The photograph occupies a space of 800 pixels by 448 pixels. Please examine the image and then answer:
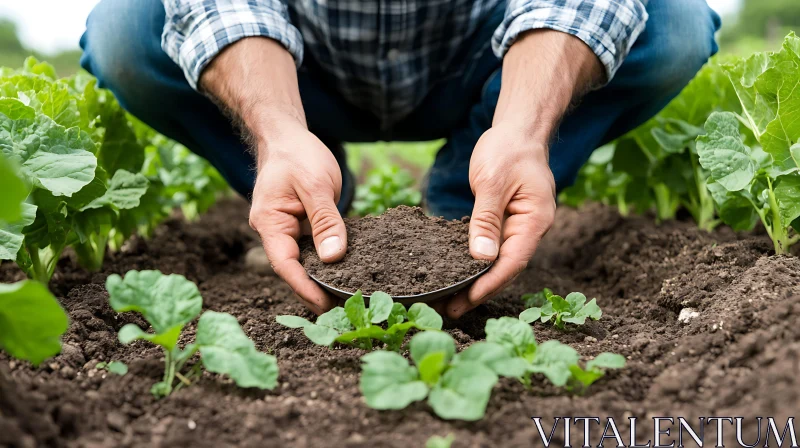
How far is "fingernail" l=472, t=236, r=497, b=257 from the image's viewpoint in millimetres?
1912

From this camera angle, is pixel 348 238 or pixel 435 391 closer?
pixel 435 391

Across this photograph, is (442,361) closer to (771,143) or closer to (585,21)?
A: (771,143)

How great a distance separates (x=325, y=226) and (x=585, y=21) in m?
1.18

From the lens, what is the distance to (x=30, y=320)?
1.31 m

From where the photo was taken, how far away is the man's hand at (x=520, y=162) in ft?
6.39

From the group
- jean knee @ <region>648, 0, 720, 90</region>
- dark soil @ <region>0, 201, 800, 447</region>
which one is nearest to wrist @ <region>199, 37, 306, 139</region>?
dark soil @ <region>0, 201, 800, 447</region>

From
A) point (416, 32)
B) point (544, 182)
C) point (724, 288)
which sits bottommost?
point (724, 288)

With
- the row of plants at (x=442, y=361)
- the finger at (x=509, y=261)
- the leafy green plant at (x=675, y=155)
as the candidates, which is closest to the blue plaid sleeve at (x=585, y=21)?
the leafy green plant at (x=675, y=155)

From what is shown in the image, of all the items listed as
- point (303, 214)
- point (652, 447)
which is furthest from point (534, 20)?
point (652, 447)

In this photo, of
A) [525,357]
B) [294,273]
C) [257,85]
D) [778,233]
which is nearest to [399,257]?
[294,273]

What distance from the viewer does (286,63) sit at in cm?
239

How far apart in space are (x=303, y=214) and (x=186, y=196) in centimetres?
192

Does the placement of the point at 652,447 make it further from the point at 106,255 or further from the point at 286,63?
the point at 106,255

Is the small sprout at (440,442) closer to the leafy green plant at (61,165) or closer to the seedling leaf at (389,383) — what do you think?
the seedling leaf at (389,383)
